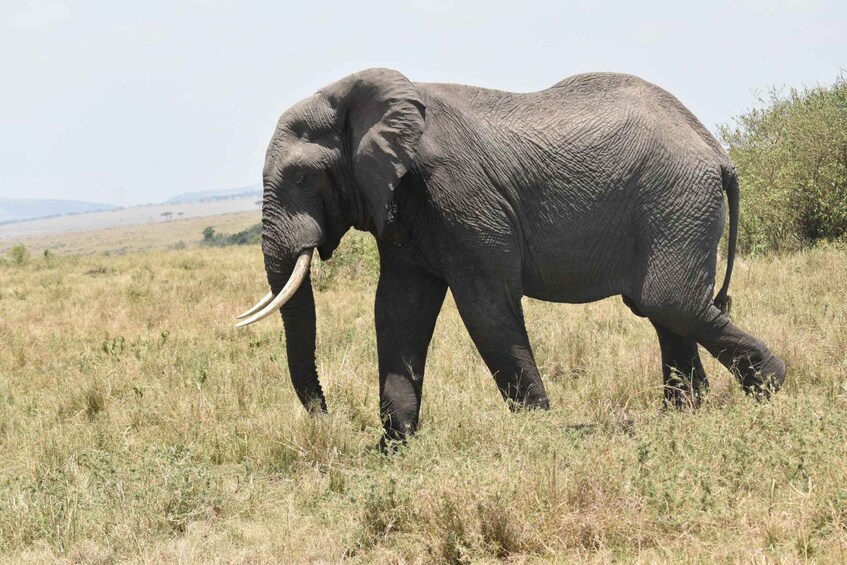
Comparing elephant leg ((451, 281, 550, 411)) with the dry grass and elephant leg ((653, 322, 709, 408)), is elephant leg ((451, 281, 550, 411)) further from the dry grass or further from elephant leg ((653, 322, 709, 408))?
the dry grass

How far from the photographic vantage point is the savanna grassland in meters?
3.85

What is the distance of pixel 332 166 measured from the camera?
520 cm

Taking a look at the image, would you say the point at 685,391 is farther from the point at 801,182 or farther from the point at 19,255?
the point at 19,255

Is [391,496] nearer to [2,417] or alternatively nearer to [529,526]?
[529,526]

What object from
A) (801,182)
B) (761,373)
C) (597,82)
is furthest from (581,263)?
(801,182)

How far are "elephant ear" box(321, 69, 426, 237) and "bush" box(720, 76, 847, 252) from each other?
1042 centimetres

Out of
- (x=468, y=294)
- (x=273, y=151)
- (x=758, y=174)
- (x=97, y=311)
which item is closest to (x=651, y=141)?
(x=468, y=294)

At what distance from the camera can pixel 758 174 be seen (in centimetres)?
1521

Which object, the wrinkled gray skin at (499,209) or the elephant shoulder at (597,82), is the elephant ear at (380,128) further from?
the elephant shoulder at (597,82)

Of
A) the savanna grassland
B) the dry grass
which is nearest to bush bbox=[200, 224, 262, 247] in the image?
the dry grass

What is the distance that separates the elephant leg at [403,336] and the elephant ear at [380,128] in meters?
Answer: 0.51

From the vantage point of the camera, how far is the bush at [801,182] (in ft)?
45.3

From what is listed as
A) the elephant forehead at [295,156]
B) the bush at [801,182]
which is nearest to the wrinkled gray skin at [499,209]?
the elephant forehead at [295,156]

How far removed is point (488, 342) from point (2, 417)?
400 cm
